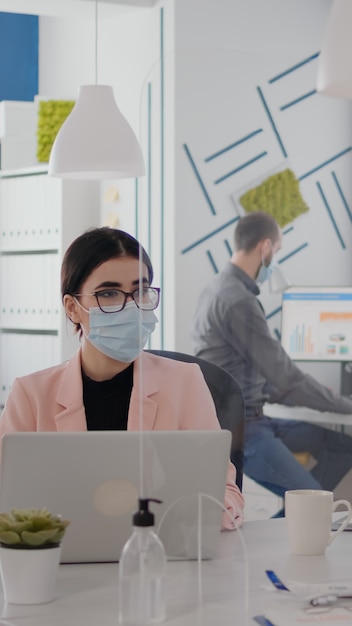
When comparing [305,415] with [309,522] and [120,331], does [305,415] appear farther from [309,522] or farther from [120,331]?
[309,522]

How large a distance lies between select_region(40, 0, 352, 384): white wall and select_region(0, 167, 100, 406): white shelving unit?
565mm

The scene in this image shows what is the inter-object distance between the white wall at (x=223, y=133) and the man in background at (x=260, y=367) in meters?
0.15

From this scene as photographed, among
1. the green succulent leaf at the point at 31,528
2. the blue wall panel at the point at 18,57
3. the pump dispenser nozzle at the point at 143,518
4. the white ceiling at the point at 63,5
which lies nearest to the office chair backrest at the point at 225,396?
the green succulent leaf at the point at 31,528

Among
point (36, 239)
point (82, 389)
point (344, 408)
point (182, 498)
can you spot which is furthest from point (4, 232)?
point (182, 498)

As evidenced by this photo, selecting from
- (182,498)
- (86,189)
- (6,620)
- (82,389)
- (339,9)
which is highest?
(86,189)

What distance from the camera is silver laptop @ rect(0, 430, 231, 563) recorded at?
1747 millimetres

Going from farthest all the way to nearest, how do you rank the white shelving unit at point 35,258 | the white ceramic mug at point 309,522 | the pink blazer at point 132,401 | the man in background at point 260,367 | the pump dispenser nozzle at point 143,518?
1. the white shelving unit at point 35,258
2. the man in background at point 260,367
3. the pink blazer at point 132,401
4. the white ceramic mug at point 309,522
5. the pump dispenser nozzle at point 143,518

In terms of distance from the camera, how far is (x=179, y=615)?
59.4 inches

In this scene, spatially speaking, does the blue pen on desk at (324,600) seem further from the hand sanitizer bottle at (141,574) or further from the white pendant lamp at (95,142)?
the white pendant lamp at (95,142)

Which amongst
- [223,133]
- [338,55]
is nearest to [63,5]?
[223,133]

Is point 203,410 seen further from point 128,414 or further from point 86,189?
point 86,189

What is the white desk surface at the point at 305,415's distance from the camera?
4.70 meters

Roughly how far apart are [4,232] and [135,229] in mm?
1166

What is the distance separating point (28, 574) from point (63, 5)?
164 inches
